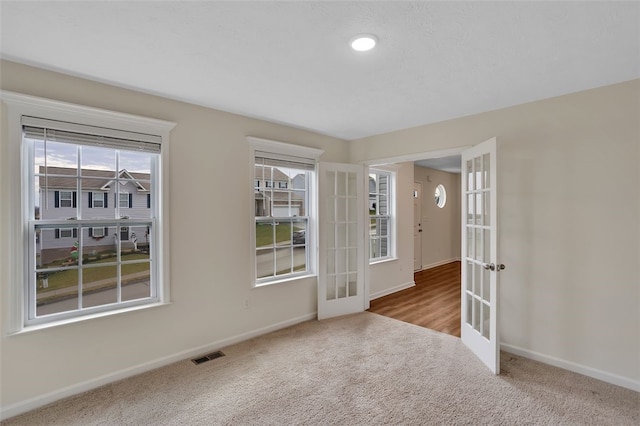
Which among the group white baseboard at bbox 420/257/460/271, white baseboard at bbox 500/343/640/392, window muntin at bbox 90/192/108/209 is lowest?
white baseboard at bbox 500/343/640/392

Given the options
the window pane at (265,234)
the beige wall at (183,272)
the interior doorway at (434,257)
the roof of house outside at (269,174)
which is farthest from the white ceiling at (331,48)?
the interior doorway at (434,257)

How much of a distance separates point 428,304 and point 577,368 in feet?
6.85

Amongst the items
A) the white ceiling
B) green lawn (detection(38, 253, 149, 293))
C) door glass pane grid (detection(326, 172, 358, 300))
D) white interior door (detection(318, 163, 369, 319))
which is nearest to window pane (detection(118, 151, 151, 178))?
the white ceiling

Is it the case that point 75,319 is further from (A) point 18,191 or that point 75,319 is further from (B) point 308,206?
(B) point 308,206

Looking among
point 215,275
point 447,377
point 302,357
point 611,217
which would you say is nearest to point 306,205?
point 215,275

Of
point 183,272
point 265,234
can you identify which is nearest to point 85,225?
point 183,272

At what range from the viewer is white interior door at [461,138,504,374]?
274cm

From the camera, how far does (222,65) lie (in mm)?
2264

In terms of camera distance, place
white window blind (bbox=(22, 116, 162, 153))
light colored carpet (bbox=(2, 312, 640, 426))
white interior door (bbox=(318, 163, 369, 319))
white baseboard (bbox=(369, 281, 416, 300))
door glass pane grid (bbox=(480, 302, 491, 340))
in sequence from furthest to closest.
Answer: white baseboard (bbox=(369, 281, 416, 300)) → white interior door (bbox=(318, 163, 369, 319)) → door glass pane grid (bbox=(480, 302, 491, 340)) → white window blind (bbox=(22, 116, 162, 153)) → light colored carpet (bbox=(2, 312, 640, 426))

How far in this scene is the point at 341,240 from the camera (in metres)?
4.36

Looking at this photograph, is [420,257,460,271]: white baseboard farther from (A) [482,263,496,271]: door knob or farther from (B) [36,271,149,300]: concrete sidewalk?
(B) [36,271,149,300]: concrete sidewalk

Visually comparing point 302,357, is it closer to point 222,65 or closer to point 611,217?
point 222,65

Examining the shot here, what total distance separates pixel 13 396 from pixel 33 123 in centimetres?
196

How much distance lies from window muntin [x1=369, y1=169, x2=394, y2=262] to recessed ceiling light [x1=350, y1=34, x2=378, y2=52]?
3.33m
